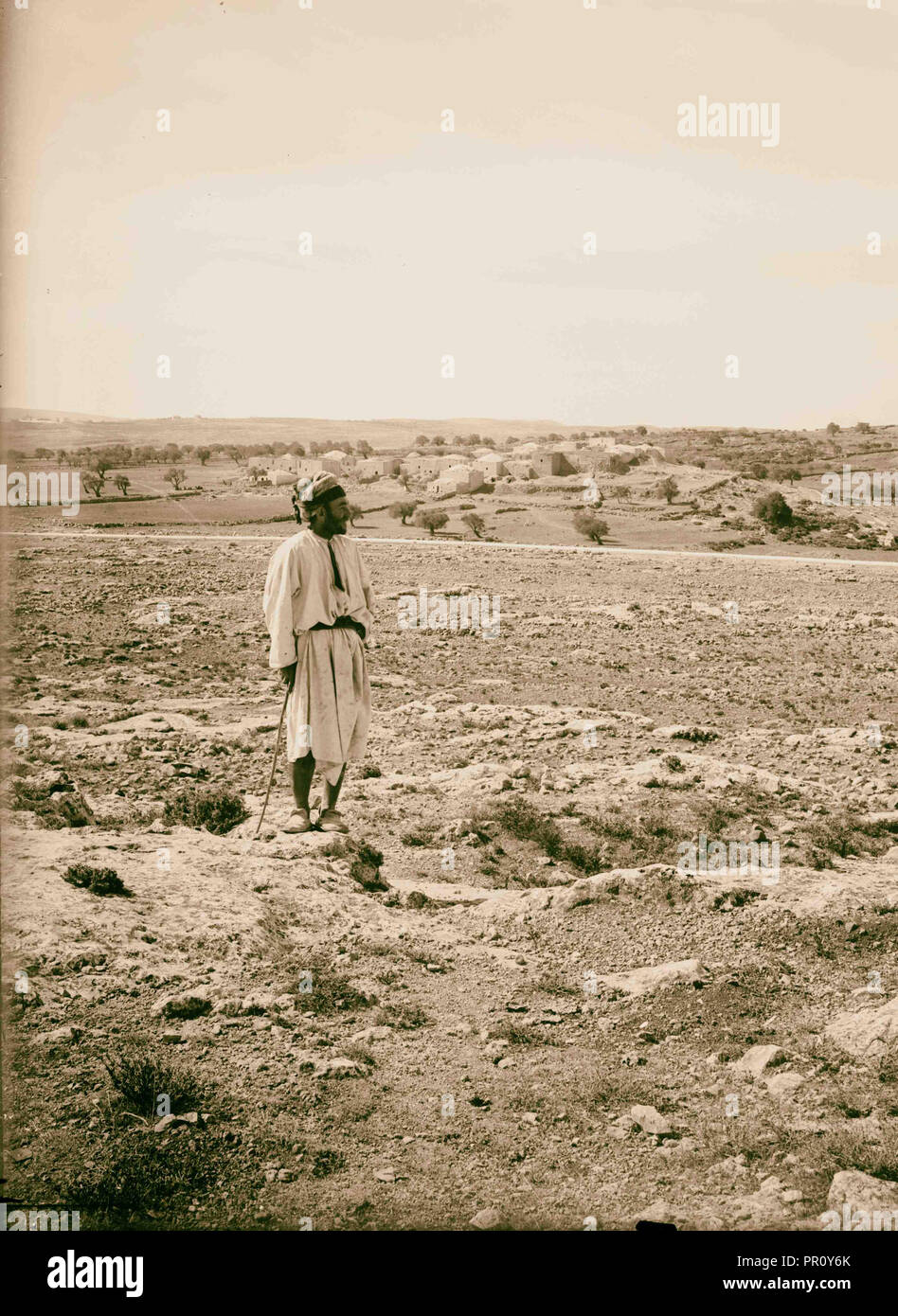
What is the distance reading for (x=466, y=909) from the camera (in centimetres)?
493

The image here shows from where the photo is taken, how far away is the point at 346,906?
15.6 feet

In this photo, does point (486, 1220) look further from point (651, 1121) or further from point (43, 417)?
point (43, 417)

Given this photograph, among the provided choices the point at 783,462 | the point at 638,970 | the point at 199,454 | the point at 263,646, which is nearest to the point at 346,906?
the point at 638,970

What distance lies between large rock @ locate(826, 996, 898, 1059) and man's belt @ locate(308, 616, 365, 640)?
2.47 meters

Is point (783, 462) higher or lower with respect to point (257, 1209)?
higher

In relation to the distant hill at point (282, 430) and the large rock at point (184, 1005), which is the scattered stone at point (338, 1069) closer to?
the large rock at point (184, 1005)

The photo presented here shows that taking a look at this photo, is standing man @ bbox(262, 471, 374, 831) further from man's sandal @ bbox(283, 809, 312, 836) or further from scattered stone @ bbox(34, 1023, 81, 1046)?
scattered stone @ bbox(34, 1023, 81, 1046)

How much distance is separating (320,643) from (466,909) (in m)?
1.32

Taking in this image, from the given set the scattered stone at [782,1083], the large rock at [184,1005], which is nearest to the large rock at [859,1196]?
the scattered stone at [782,1083]

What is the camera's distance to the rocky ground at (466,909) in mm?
3816

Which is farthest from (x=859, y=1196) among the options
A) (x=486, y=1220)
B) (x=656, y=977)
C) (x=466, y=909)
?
(x=466, y=909)

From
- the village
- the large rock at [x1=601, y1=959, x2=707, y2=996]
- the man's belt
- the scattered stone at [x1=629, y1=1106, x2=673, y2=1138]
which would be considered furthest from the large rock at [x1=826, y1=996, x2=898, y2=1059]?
the village

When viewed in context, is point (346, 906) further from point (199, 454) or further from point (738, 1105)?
point (199, 454)
